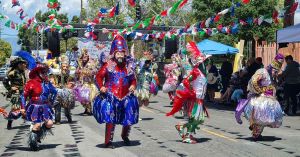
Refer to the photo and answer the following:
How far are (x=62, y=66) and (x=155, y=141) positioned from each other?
182 inches

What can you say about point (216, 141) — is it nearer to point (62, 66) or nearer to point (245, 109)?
point (245, 109)

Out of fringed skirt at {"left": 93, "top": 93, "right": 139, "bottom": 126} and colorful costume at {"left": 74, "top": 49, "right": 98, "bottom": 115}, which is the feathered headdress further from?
colorful costume at {"left": 74, "top": 49, "right": 98, "bottom": 115}

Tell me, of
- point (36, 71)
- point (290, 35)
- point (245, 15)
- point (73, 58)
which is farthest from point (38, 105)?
point (245, 15)

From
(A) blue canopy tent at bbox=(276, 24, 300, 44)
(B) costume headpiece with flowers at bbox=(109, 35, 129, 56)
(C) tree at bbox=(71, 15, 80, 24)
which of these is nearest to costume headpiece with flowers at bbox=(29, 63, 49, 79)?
(B) costume headpiece with flowers at bbox=(109, 35, 129, 56)

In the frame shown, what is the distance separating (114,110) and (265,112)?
10.0 ft

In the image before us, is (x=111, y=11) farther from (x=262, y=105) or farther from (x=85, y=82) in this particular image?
(x=262, y=105)

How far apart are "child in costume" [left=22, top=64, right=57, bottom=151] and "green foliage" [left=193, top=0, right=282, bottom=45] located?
37491 mm

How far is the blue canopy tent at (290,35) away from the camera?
1784cm

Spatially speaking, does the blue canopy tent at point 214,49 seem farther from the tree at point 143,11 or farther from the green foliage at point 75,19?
the green foliage at point 75,19

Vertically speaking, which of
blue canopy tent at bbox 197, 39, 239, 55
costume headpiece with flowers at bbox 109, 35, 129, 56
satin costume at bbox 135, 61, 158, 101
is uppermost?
blue canopy tent at bbox 197, 39, 239, 55

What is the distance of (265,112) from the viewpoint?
36.0ft

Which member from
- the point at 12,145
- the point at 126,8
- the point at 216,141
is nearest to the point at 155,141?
the point at 216,141

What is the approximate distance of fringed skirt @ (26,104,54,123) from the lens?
10.1 metres

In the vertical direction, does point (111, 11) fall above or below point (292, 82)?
above
